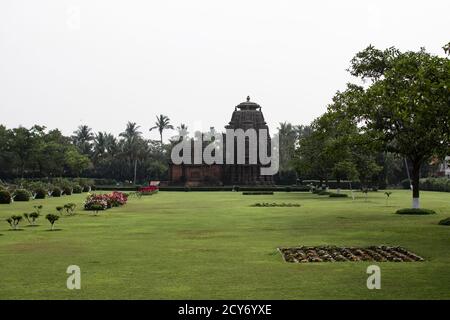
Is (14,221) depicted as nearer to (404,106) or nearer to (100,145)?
(404,106)

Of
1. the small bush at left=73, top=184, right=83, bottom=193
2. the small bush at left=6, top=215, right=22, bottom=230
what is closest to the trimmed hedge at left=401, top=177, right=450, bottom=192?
the small bush at left=73, top=184, right=83, bottom=193

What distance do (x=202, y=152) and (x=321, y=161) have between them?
1301 inches

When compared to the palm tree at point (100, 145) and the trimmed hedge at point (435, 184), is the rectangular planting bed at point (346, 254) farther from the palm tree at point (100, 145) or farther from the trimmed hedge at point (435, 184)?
the palm tree at point (100, 145)

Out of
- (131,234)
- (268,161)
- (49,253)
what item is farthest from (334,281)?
(268,161)

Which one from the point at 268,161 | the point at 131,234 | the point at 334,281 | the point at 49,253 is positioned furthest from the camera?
the point at 268,161

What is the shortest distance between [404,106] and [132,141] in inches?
3363

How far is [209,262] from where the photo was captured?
588 inches

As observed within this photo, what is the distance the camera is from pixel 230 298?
10656 millimetres

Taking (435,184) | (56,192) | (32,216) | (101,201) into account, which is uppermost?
(435,184)

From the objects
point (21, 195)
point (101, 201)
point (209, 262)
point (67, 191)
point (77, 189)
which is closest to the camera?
point (209, 262)

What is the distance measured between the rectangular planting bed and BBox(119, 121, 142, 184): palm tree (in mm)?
85754

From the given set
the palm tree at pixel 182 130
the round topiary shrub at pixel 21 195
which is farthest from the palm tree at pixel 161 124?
the round topiary shrub at pixel 21 195

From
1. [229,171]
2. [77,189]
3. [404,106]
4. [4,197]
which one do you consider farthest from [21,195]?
[229,171]
